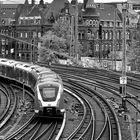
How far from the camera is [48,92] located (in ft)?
89.8

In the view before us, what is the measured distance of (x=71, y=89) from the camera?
41.7 meters

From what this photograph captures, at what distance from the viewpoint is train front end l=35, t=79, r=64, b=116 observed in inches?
1059

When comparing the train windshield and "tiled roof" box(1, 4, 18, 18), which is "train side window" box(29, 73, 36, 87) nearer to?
the train windshield

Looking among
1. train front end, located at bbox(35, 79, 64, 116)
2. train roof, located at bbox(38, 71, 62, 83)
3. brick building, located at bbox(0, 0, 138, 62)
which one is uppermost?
brick building, located at bbox(0, 0, 138, 62)

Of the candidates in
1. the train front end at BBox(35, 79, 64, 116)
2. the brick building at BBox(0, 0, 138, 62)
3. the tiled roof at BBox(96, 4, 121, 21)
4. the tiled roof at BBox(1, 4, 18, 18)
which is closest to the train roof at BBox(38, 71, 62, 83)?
the train front end at BBox(35, 79, 64, 116)

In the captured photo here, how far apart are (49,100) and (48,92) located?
60 centimetres

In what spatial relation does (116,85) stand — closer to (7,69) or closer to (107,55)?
(7,69)

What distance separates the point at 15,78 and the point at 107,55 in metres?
49.6

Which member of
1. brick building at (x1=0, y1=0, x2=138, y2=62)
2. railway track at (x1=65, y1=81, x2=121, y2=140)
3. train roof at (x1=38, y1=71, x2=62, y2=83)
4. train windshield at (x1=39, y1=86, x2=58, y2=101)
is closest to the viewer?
railway track at (x1=65, y1=81, x2=121, y2=140)

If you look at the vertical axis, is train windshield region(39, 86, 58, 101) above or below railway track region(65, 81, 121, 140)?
above

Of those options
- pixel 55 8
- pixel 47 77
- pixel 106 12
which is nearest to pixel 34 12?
pixel 55 8

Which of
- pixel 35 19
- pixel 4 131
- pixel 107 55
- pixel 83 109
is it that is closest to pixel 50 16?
pixel 35 19

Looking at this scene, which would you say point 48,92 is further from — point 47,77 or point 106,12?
point 106,12

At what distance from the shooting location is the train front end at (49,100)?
2689 cm
